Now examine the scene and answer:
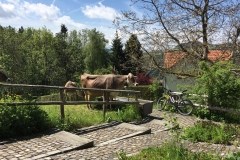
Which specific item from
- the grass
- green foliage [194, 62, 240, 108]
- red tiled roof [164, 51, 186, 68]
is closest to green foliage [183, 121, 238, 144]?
the grass

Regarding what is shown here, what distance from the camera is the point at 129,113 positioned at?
48.9 feet

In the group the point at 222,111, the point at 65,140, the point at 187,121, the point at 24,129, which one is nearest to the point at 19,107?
the point at 24,129

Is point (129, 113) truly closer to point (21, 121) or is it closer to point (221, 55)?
point (21, 121)

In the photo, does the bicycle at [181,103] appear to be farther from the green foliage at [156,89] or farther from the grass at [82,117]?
the green foliage at [156,89]

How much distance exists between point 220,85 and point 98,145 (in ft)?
29.2

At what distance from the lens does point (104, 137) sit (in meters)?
10.6

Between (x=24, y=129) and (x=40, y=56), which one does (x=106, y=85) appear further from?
(x=40, y=56)

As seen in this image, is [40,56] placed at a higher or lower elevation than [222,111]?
higher

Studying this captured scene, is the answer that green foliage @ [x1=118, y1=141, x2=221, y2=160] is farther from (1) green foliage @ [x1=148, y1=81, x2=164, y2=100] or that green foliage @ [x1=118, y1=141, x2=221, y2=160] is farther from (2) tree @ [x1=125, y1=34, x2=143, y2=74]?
(1) green foliage @ [x1=148, y1=81, x2=164, y2=100]

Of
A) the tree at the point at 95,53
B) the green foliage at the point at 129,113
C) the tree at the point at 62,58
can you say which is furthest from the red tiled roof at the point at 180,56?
the tree at the point at 95,53

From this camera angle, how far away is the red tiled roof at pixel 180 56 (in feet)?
70.7

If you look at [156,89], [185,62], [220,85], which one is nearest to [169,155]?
[220,85]

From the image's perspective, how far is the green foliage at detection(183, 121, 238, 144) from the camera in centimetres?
1050

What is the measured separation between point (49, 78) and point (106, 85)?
4106 cm
